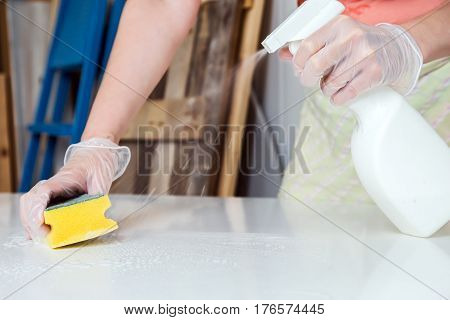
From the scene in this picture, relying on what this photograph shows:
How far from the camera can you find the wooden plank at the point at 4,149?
2381 millimetres

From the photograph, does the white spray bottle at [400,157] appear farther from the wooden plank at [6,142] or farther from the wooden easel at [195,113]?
the wooden plank at [6,142]

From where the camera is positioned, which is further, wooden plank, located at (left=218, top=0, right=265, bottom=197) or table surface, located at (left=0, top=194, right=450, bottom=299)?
wooden plank, located at (left=218, top=0, right=265, bottom=197)

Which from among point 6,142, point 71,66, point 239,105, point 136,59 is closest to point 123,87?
point 136,59

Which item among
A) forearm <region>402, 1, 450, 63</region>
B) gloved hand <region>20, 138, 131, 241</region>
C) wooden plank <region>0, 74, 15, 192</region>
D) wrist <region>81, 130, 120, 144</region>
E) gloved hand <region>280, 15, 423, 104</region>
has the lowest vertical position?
wooden plank <region>0, 74, 15, 192</region>

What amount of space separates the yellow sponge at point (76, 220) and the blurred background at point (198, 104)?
0.74 ft

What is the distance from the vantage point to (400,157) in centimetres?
72

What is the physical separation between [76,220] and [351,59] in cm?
40

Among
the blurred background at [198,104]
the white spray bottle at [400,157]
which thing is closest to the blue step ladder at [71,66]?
the blurred background at [198,104]

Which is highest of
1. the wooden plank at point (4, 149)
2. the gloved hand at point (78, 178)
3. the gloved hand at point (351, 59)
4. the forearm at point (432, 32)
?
the forearm at point (432, 32)

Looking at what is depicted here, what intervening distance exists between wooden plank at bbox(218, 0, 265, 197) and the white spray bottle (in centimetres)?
33

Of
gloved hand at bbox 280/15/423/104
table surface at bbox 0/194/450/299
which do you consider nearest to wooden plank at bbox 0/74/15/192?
table surface at bbox 0/194/450/299

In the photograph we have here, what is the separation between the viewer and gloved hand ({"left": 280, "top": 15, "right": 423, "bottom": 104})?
0.68 meters

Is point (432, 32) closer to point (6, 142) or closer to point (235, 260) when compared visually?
point (235, 260)

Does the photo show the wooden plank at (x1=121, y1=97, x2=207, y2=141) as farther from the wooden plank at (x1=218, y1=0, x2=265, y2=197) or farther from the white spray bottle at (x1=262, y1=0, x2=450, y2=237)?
the white spray bottle at (x1=262, y1=0, x2=450, y2=237)
